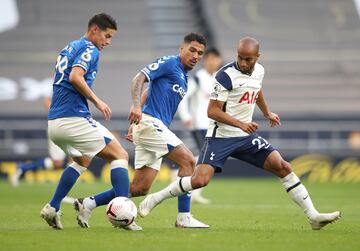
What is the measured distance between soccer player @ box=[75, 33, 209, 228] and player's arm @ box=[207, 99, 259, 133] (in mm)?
604

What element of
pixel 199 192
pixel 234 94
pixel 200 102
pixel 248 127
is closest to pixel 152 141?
pixel 234 94

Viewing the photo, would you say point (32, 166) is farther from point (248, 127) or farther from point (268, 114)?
point (248, 127)

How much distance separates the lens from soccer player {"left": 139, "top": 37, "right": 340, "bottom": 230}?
9.40m

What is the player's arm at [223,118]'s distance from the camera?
9.26 meters

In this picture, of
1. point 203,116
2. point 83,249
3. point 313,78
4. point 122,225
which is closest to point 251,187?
point 203,116

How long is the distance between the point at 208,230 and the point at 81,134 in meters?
1.64

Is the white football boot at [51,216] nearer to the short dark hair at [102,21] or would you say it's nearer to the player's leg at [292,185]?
the short dark hair at [102,21]

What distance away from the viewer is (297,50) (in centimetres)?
2842

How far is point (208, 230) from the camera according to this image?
9.28m

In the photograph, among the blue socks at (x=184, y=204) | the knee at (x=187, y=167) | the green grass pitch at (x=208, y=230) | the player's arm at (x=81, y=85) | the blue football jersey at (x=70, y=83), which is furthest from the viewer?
the blue socks at (x=184, y=204)

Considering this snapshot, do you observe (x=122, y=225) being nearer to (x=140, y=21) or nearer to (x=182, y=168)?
(x=182, y=168)

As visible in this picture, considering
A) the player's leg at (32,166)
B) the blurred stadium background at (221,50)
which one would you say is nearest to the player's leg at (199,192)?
the player's leg at (32,166)

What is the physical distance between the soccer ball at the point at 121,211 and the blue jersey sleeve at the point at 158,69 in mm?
1537

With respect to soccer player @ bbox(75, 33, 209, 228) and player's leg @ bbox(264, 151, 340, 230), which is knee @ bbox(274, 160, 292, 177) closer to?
player's leg @ bbox(264, 151, 340, 230)
